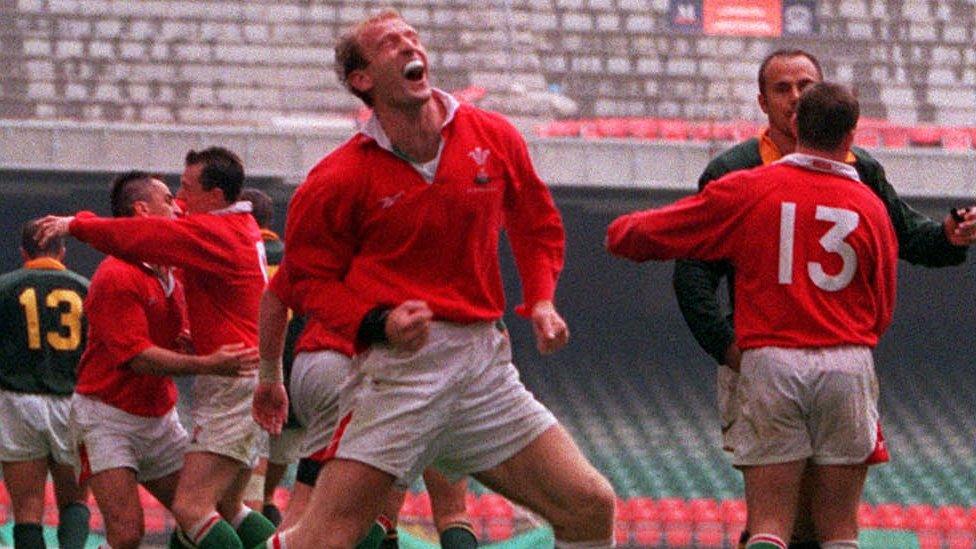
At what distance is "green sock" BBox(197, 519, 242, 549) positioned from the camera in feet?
24.0

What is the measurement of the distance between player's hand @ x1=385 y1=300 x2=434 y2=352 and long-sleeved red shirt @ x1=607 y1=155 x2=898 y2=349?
87cm

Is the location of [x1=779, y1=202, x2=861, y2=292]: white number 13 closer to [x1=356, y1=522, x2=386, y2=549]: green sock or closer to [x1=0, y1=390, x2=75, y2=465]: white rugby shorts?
[x1=356, y1=522, x2=386, y2=549]: green sock

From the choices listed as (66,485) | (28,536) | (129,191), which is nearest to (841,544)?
(129,191)

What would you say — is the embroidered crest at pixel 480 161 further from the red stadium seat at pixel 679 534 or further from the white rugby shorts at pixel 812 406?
the red stadium seat at pixel 679 534

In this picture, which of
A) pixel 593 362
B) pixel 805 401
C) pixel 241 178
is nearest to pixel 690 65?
pixel 593 362

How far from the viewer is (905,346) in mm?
25406

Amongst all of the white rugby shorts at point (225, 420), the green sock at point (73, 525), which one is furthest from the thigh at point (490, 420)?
the green sock at point (73, 525)

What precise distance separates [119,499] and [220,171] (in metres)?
1.35

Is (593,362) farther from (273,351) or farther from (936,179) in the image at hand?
(273,351)

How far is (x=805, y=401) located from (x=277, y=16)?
70.0 feet

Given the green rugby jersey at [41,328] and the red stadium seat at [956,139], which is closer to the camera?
the green rugby jersey at [41,328]

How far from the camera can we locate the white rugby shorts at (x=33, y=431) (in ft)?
31.0

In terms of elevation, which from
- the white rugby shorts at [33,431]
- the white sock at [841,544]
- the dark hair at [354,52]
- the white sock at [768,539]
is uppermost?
the dark hair at [354,52]

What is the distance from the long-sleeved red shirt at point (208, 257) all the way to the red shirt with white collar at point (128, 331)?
0.15 m
